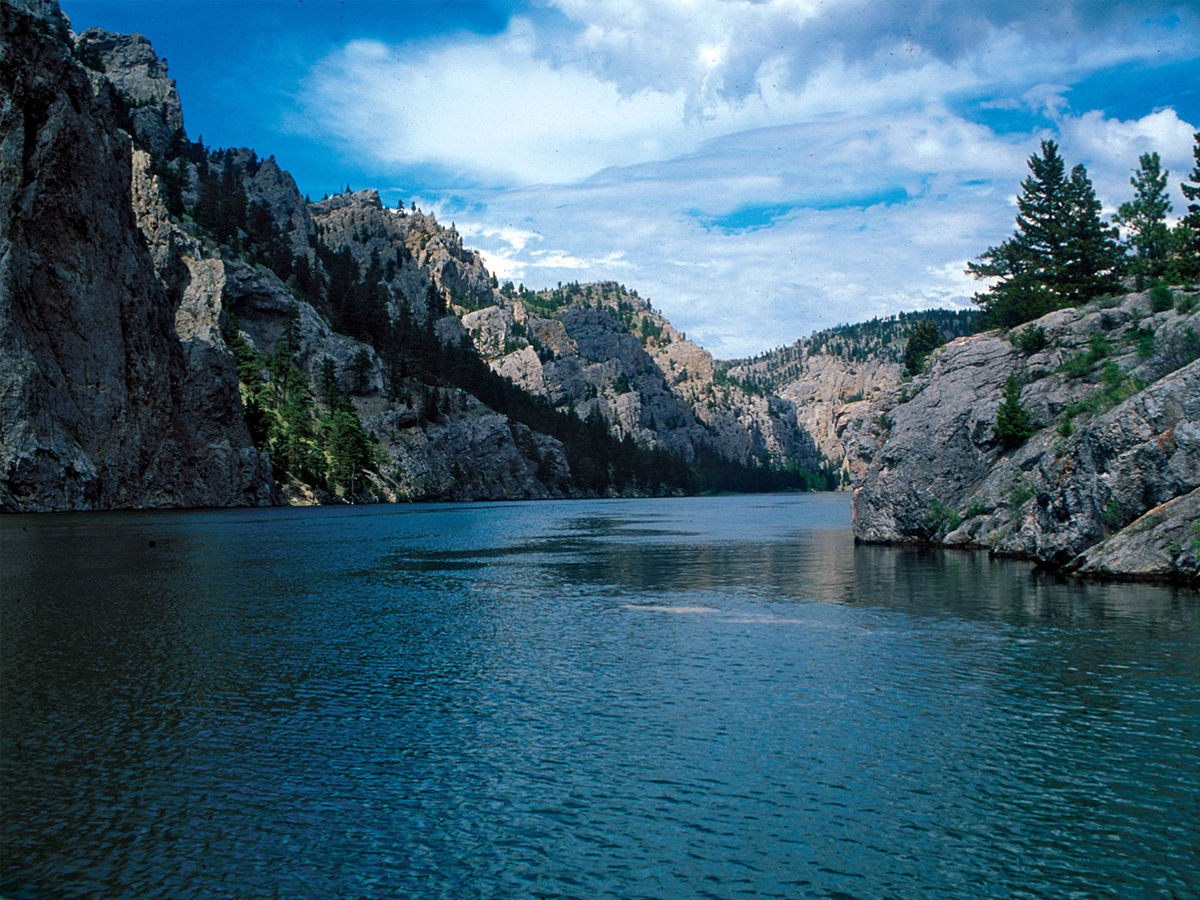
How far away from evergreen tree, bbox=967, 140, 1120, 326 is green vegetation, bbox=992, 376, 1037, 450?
66.0 feet

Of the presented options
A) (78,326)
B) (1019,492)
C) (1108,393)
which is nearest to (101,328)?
(78,326)

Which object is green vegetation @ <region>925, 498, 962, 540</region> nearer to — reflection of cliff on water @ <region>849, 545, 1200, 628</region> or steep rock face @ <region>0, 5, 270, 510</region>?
reflection of cliff on water @ <region>849, 545, 1200, 628</region>

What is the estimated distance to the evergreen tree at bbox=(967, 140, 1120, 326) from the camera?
235 feet

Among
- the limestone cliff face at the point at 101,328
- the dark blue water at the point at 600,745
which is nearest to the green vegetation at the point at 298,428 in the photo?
the limestone cliff face at the point at 101,328

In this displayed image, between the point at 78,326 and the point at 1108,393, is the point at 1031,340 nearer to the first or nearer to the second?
the point at 1108,393

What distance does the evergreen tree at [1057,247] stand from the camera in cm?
7169

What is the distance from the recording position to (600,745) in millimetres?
17562

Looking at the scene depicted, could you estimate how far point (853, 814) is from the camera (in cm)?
1398

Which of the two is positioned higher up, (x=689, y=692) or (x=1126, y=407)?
(x=1126, y=407)

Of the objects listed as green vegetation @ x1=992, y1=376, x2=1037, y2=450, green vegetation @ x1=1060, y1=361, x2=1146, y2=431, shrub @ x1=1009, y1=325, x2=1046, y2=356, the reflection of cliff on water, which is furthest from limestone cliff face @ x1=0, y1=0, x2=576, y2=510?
green vegetation @ x1=1060, y1=361, x2=1146, y2=431

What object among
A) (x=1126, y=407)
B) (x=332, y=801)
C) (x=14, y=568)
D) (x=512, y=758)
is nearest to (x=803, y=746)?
(x=512, y=758)

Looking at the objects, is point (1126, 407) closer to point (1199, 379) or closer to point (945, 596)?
point (1199, 379)

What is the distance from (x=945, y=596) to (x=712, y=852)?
28068mm

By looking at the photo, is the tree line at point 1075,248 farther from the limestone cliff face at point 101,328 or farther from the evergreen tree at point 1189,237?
the limestone cliff face at point 101,328
